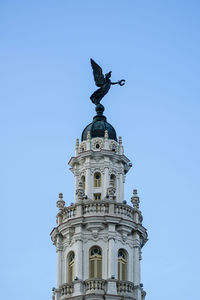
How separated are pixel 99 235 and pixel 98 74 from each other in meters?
14.9

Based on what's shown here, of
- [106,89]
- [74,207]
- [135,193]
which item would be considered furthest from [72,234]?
[106,89]

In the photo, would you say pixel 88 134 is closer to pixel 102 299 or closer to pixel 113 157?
pixel 113 157

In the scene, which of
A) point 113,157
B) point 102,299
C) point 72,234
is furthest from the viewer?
point 113,157

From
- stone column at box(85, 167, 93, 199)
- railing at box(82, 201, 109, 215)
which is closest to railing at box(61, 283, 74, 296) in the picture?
railing at box(82, 201, 109, 215)

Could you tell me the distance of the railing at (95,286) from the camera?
5606cm

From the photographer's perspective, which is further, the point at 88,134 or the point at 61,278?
the point at 88,134

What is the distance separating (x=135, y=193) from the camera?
202ft

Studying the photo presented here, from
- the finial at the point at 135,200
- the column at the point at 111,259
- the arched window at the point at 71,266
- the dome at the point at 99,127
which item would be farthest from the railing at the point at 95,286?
the dome at the point at 99,127

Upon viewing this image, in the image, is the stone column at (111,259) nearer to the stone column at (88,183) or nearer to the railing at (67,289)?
the railing at (67,289)

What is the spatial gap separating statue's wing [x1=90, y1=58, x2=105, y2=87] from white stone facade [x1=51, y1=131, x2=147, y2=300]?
5.94m

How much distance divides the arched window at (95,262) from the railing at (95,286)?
95 cm

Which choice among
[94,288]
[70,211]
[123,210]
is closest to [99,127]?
[123,210]

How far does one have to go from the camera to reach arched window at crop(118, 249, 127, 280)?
5808 cm

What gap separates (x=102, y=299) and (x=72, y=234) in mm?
5871
